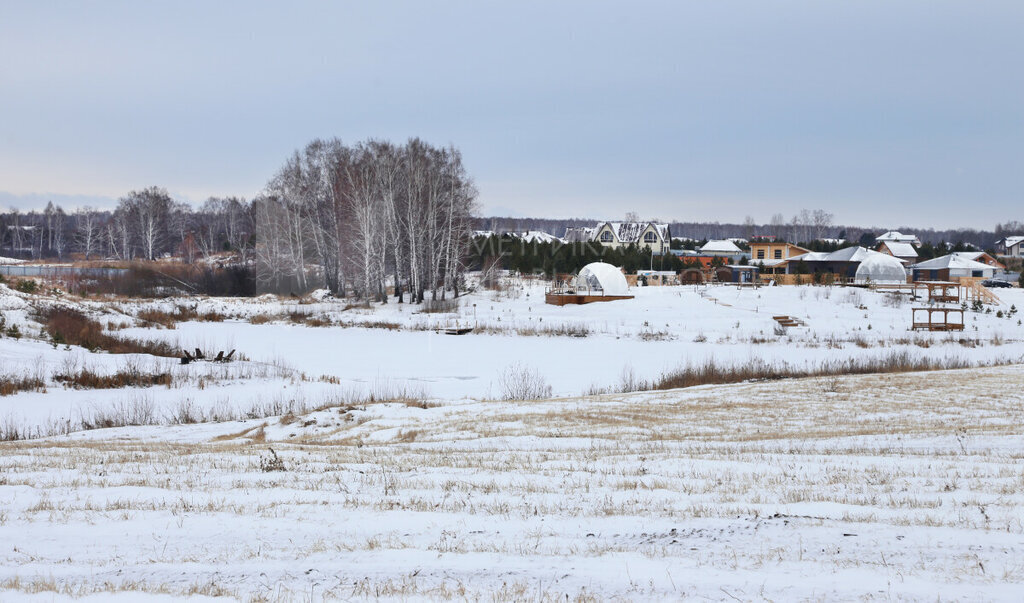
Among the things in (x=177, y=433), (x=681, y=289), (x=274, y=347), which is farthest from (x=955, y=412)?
(x=681, y=289)

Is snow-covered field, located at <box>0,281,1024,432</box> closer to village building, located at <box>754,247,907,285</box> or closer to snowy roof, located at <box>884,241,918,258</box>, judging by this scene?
village building, located at <box>754,247,907,285</box>

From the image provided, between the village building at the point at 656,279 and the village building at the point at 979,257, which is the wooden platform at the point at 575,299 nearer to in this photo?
the village building at the point at 656,279

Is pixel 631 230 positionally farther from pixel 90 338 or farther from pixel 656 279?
pixel 90 338

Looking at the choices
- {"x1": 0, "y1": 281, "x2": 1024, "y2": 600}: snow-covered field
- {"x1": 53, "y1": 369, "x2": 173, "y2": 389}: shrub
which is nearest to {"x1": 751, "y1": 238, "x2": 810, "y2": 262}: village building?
{"x1": 0, "y1": 281, "x2": 1024, "y2": 600}: snow-covered field

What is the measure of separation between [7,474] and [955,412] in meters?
15.4

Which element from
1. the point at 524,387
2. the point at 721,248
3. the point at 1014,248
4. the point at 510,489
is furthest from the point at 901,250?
the point at 510,489

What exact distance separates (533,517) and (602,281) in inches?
1866

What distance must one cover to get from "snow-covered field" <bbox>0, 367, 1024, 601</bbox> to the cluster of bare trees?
3939 cm

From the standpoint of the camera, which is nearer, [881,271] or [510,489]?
[510,489]

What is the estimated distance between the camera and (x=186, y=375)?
2119cm

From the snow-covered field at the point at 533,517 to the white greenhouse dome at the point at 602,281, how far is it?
4103 cm

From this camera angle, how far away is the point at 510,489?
743 centimetres

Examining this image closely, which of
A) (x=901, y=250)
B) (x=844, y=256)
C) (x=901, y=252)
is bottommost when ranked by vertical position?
(x=844, y=256)

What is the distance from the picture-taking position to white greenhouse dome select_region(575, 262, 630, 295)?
53.1 meters
